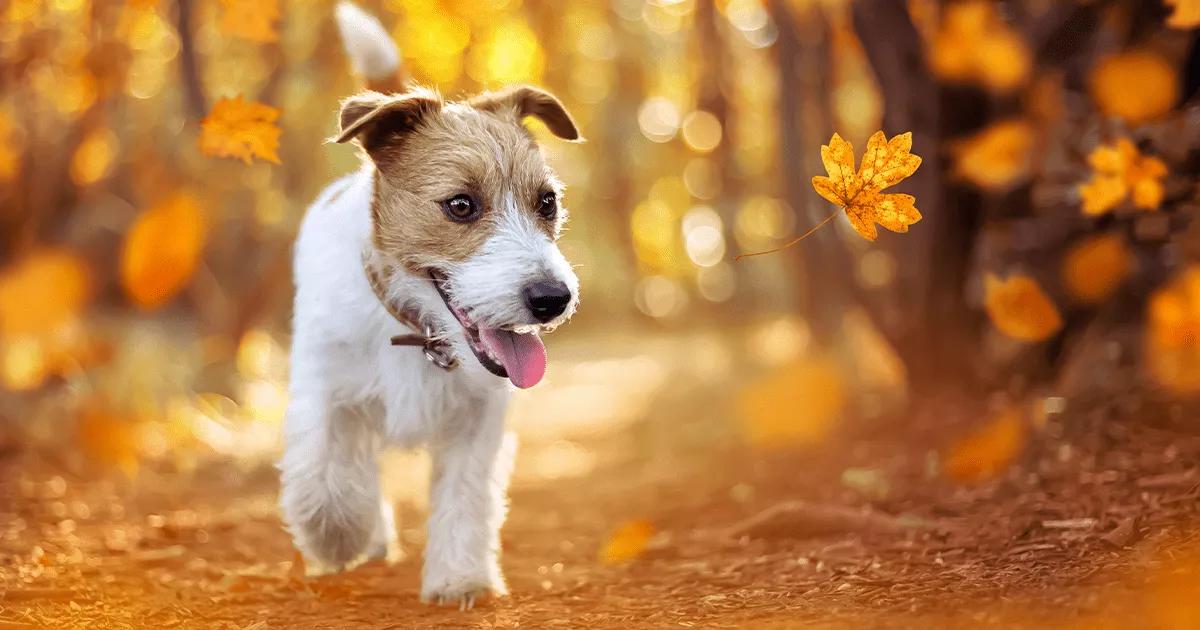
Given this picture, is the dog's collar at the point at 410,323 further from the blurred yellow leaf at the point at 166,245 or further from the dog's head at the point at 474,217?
the blurred yellow leaf at the point at 166,245

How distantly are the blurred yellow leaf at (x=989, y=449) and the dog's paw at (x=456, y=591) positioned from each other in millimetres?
2656

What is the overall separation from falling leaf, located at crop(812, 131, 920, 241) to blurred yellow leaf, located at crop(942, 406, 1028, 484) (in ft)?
7.46

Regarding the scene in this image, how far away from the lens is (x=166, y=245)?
1090 cm

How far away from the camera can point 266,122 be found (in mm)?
4902

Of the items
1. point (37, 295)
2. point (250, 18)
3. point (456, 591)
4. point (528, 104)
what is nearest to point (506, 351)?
point (456, 591)

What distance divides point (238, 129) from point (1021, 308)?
4587 millimetres

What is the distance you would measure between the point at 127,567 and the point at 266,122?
207cm

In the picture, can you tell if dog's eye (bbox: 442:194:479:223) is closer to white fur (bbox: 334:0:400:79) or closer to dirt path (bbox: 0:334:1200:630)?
white fur (bbox: 334:0:400:79)

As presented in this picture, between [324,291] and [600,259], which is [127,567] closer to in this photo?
[324,291]

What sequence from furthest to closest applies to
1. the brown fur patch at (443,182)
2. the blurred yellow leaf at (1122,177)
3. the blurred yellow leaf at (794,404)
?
A: 1. the blurred yellow leaf at (794,404)
2. the blurred yellow leaf at (1122,177)
3. the brown fur patch at (443,182)

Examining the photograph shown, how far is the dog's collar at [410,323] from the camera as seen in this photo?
13.6 feet

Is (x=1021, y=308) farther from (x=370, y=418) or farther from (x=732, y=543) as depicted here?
(x=370, y=418)

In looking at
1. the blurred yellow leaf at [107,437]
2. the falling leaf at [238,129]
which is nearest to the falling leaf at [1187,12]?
the falling leaf at [238,129]

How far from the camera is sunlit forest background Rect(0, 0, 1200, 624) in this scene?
5.88 m
